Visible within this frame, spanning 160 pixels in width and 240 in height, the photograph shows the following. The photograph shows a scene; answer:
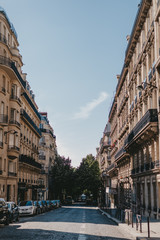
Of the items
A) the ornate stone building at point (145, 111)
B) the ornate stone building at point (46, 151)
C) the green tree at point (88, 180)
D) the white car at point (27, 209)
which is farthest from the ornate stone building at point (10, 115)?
the green tree at point (88, 180)

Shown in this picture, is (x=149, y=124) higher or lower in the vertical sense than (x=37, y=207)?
higher

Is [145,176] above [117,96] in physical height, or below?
below

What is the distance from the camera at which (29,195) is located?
184ft

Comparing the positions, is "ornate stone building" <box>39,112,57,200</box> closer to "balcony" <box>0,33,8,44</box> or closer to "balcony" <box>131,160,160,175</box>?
"balcony" <box>0,33,8,44</box>

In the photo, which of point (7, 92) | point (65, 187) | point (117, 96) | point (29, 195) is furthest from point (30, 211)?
point (65, 187)

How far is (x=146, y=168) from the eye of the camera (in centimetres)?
3047

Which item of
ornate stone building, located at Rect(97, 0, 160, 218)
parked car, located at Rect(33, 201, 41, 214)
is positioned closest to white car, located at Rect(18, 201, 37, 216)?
parked car, located at Rect(33, 201, 41, 214)

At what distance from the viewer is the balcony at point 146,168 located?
87.1 feet

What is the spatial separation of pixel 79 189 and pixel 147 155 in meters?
58.2

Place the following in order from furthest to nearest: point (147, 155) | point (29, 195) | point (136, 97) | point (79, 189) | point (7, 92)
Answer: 1. point (79, 189)
2. point (29, 195)
3. point (7, 92)
4. point (136, 97)
5. point (147, 155)

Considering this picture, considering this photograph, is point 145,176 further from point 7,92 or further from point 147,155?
point 7,92

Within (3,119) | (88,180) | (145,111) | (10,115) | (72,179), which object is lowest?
(88,180)

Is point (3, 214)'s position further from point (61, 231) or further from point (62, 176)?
point (62, 176)

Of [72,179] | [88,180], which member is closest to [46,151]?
[72,179]
